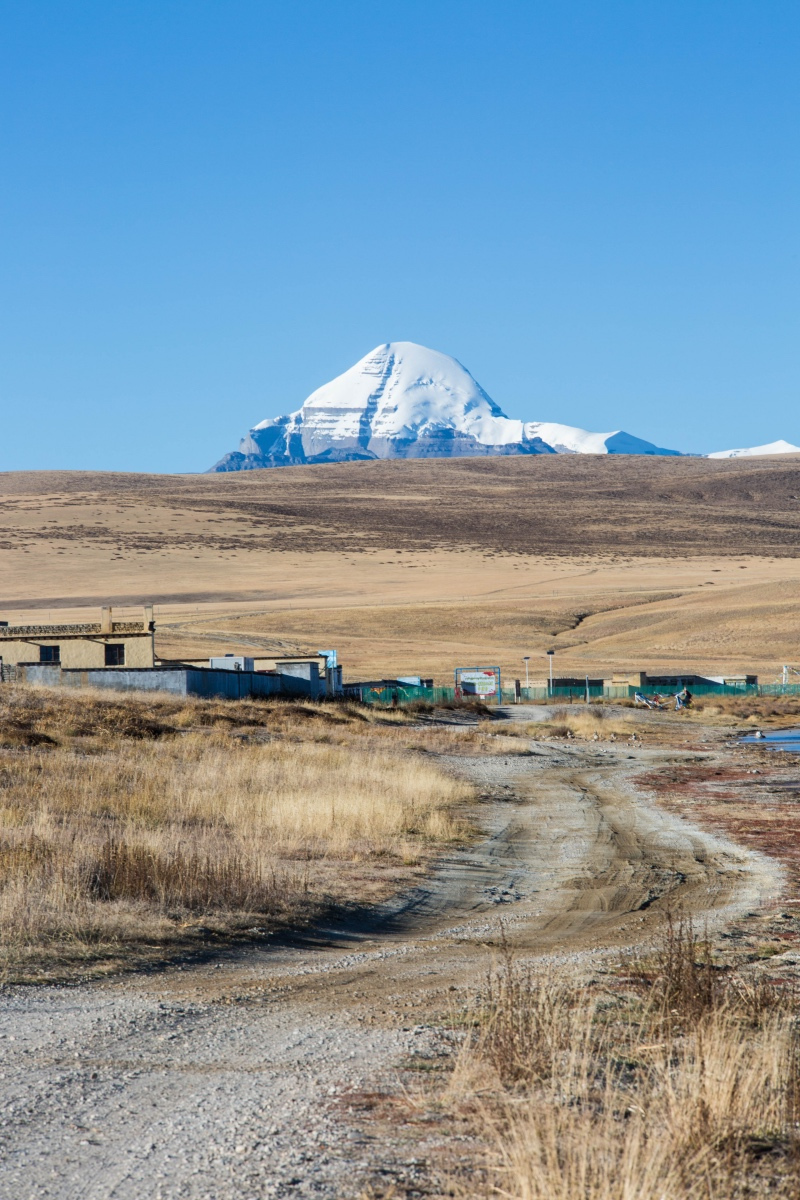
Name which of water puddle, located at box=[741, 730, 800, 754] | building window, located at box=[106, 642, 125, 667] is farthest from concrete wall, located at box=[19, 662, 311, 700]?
water puddle, located at box=[741, 730, 800, 754]

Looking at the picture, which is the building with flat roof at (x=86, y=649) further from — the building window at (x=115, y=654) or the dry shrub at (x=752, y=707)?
the dry shrub at (x=752, y=707)

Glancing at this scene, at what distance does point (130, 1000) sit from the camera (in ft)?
28.3

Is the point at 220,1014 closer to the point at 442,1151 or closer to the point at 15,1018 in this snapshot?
the point at 15,1018

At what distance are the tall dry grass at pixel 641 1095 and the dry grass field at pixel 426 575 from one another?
70.9 m

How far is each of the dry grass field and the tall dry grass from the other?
70.9 m

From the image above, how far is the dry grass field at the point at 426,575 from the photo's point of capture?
300 ft

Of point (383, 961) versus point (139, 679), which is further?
point (139, 679)

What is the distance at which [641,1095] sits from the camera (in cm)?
577

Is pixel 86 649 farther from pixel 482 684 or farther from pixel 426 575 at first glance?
pixel 426 575

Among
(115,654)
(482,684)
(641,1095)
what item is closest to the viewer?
(641,1095)

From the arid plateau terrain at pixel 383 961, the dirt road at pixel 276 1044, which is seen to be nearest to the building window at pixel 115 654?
the arid plateau terrain at pixel 383 961

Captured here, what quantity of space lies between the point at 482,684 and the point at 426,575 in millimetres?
58442

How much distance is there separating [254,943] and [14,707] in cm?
2437

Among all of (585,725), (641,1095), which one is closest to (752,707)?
(585,725)
